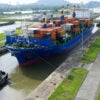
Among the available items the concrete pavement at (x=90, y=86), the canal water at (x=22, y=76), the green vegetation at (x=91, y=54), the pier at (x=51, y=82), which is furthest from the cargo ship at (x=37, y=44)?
the concrete pavement at (x=90, y=86)

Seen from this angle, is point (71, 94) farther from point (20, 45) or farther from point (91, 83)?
point (20, 45)

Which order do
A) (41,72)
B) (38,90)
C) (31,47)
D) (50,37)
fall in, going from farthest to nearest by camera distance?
1. (50,37)
2. (31,47)
3. (41,72)
4. (38,90)

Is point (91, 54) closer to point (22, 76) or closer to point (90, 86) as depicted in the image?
point (22, 76)

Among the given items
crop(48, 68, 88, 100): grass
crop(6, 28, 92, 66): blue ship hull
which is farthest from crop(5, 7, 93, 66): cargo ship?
crop(48, 68, 88, 100): grass

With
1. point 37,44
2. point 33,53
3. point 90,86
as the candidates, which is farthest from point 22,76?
point 90,86

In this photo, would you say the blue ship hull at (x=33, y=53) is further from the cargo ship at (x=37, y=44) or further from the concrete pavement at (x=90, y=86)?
the concrete pavement at (x=90, y=86)

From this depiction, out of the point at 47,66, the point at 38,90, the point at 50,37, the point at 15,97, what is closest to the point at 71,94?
the point at 38,90
